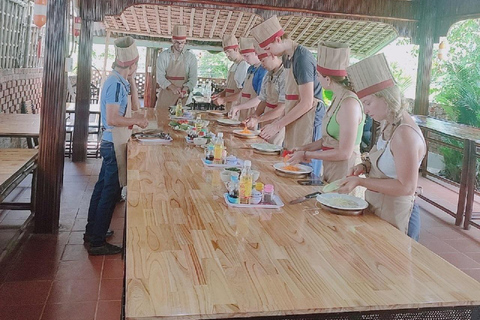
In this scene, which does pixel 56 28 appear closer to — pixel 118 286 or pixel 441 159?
pixel 118 286

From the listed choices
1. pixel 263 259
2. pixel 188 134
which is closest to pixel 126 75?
pixel 188 134

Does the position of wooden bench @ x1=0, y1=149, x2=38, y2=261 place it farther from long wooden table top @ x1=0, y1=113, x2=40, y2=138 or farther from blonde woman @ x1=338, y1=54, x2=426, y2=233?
blonde woman @ x1=338, y1=54, x2=426, y2=233

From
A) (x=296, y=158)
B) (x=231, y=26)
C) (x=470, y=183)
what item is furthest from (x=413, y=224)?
(x=231, y=26)

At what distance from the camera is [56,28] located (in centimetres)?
421

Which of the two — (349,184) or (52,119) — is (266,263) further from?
(52,119)

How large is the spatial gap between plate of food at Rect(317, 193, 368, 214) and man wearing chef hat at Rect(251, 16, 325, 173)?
167cm

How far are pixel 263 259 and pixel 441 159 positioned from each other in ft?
26.6

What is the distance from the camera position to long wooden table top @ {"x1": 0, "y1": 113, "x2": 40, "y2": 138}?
15.3ft

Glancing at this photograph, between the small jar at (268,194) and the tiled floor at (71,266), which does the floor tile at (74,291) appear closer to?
the tiled floor at (71,266)

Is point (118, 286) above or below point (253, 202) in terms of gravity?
below

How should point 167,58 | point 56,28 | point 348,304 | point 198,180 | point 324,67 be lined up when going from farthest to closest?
point 167,58 < point 56,28 < point 324,67 < point 198,180 < point 348,304

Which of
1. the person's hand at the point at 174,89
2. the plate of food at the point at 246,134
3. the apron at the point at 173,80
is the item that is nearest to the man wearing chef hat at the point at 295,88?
the plate of food at the point at 246,134

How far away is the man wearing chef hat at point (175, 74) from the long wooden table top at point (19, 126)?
212 centimetres

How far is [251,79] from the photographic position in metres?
6.32
